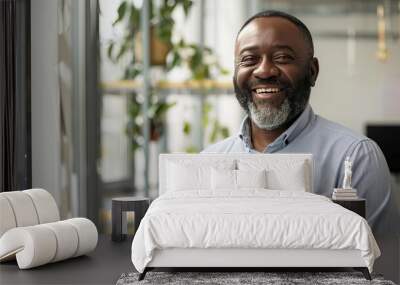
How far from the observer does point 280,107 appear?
4.88 meters

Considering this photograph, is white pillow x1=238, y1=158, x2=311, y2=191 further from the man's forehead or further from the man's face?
the man's forehead

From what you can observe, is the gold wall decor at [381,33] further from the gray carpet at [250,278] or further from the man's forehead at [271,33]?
the gray carpet at [250,278]

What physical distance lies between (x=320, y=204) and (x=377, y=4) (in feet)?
19.9

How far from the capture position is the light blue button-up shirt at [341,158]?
4617 millimetres

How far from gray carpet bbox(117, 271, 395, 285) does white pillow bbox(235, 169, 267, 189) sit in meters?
0.93

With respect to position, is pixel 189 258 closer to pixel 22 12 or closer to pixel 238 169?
A: pixel 238 169

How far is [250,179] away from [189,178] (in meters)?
0.38

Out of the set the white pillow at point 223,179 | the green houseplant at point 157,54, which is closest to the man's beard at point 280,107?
the white pillow at point 223,179

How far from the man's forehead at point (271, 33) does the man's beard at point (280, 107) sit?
0.26m

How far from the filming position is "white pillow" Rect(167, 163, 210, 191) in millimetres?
4621

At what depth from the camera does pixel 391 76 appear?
9.36 meters

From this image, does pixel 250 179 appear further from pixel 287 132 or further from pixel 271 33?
pixel 271 33

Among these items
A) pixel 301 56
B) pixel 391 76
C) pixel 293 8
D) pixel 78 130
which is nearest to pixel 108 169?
pixel 78 130

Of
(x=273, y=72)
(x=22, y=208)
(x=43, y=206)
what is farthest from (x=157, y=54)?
(x=22, y=208)
